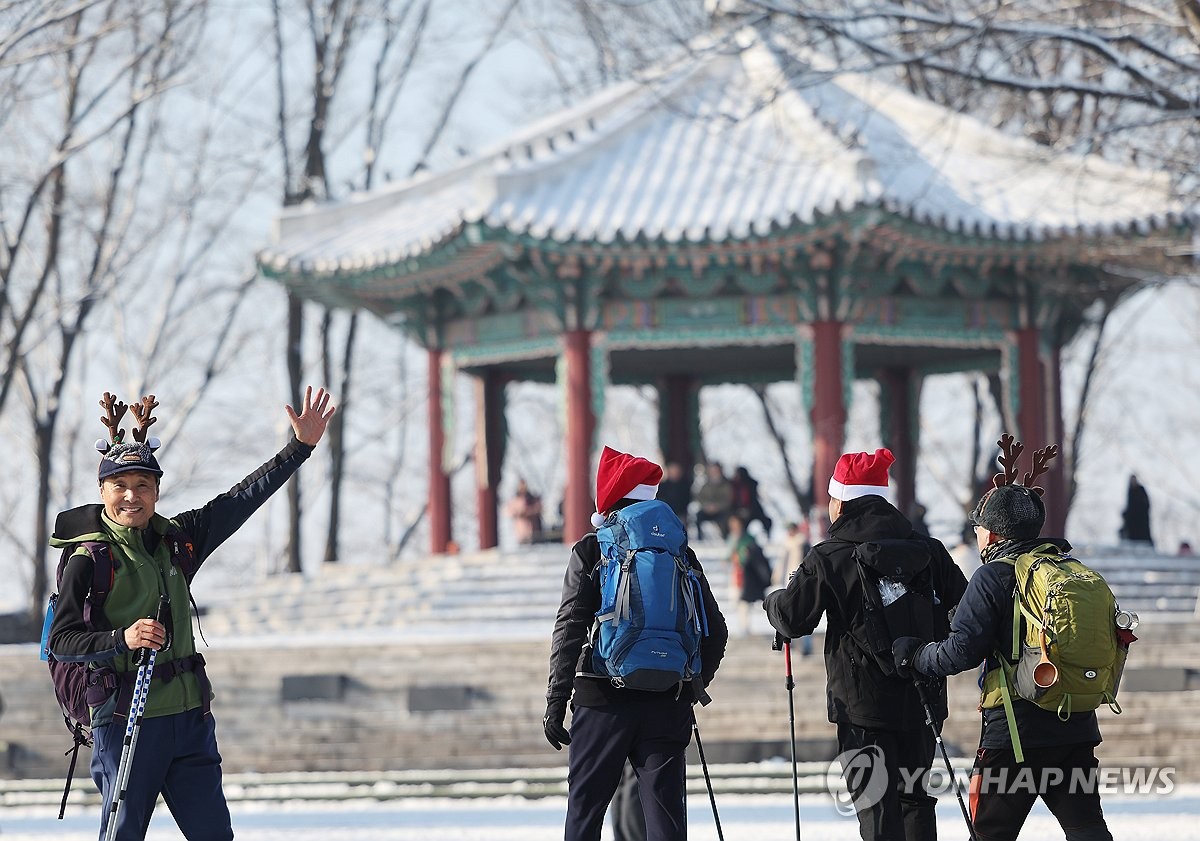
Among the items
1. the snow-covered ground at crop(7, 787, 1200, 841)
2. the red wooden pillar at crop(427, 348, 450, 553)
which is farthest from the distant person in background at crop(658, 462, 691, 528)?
the snow-covered ground at crop(7, 787, 1200, 841)

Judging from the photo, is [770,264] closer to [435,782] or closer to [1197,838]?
[435,782]

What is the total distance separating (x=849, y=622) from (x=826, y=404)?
12.1m

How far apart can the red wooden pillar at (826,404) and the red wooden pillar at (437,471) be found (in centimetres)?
418

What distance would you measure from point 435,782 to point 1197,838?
5.28 m

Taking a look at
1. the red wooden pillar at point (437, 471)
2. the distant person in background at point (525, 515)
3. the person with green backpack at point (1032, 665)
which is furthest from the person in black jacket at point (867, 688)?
the distant person in background at point (525, 515)

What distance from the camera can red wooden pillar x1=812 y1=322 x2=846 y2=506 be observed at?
57.2 ft

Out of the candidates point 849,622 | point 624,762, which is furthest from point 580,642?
point 849,622

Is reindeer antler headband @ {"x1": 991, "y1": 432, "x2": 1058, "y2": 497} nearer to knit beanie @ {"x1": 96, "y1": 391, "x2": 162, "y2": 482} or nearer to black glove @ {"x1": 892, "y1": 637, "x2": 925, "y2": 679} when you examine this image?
→ black glove @ {"x1": 892, "y1": 637, "x2": 925, "y2": 679}

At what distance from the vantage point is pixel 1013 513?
17.4 ft

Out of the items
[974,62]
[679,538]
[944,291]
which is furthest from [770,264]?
[679,538]

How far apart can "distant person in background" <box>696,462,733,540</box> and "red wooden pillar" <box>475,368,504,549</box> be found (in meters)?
2.50

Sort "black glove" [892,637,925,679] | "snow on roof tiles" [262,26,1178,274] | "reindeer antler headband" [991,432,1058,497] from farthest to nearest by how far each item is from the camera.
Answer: "snow on roof tiles" [262,26,1178,274], "reindeer antler headband" [991,432,1058,497], "black glove" [892,637,925,679]

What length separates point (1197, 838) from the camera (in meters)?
8.37

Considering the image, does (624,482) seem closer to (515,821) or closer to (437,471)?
(515,821)
